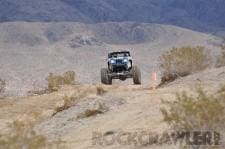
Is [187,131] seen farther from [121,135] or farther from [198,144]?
[121,135]

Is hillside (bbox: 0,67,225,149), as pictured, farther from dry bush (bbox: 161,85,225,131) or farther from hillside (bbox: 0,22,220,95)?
hillside (bbox: 0,22,220,95)

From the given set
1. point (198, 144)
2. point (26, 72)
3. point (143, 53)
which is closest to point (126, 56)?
point (198, 144)

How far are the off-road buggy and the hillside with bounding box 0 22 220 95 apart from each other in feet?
240

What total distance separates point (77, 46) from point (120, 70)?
411 feet

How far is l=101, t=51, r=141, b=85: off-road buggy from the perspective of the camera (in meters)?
32.4

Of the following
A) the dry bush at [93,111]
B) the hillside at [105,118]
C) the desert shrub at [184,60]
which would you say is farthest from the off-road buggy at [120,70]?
the dry bush at [93,111]

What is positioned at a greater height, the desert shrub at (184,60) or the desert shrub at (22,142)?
the desert shrub at (184,60)

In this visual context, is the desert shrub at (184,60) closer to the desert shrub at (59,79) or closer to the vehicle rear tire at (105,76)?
the vehicle rear tire at (105,76)

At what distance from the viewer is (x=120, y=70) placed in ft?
109

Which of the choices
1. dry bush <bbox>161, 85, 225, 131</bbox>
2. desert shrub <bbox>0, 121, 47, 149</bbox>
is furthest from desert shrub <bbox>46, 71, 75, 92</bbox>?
desert shrub <bbox>0, 121, 47, 149</bbox>

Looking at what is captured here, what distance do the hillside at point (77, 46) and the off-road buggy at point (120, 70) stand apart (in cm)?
7314

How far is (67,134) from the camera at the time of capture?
46.6 feet

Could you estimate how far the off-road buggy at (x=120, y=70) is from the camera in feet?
106

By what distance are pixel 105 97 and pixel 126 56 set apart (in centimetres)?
1620
